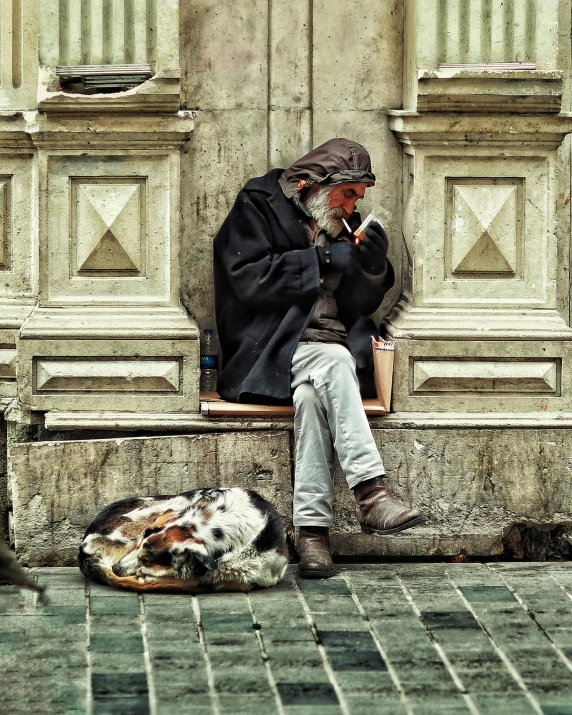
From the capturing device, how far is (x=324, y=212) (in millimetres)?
6117

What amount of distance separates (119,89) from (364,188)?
1153mm

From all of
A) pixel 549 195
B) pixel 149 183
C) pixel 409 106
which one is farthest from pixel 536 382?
pixel 149 183

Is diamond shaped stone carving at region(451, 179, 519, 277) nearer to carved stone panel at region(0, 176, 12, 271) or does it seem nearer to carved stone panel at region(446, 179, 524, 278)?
carved stone panel at region(446, 179, 524, 278)

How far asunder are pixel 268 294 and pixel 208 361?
0.53 meters

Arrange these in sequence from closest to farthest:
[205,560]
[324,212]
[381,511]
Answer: [205,560], [381,511], [324,212]

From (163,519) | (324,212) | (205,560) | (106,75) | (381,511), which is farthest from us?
(324,212)

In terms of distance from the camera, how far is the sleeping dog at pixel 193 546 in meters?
5.43

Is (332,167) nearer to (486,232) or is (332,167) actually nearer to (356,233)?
(356,233)

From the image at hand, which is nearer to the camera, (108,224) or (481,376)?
(108,224)

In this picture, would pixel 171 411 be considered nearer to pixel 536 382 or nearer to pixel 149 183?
pixel 149 183

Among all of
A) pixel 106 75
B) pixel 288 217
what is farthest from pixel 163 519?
pixel 106 75

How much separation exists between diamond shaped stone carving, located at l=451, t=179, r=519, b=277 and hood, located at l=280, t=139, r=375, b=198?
0.46m

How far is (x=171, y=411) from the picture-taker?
6.12m

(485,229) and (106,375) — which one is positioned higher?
(485,229)
